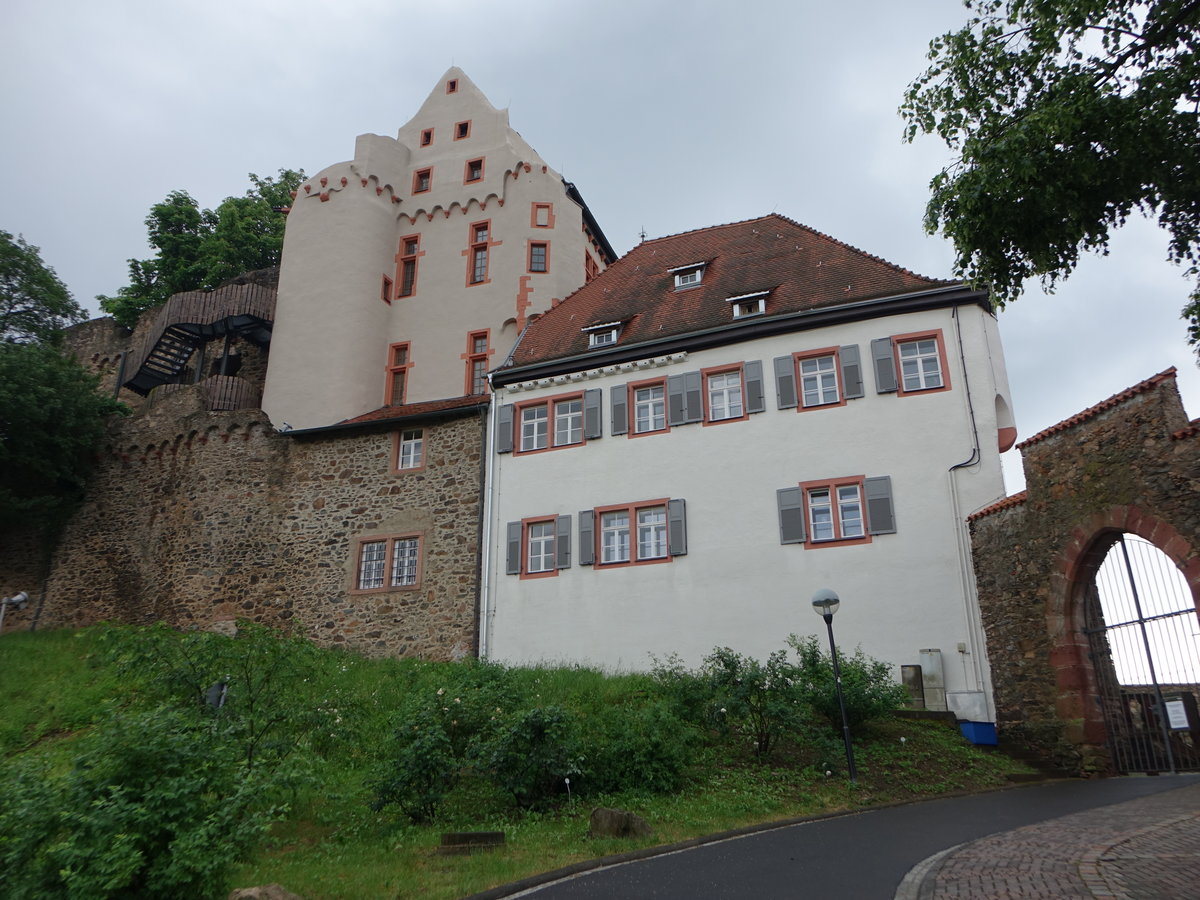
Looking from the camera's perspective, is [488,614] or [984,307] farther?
[488,614]

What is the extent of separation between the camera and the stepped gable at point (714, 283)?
2061 cm

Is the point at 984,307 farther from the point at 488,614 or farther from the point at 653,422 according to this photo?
the point at 488,614

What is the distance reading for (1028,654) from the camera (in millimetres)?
15336

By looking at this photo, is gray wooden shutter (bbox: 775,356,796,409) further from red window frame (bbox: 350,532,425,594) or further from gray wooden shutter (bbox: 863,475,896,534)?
red window frame (bbox: 350,532,425,594)

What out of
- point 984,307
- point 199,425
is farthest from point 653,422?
point 199,425

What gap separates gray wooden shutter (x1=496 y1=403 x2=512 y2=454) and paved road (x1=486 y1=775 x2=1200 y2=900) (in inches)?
483

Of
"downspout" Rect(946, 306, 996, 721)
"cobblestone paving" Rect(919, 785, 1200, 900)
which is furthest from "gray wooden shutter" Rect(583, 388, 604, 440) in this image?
"cobblestone paving" Rect(919, 785, 1200, 900)

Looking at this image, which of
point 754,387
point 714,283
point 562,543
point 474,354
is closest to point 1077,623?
point 754,387

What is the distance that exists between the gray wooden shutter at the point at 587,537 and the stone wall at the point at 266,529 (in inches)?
100

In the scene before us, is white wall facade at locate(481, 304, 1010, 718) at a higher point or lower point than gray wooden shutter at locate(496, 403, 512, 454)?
lower

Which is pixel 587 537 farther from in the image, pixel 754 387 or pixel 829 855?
pixel 829 855

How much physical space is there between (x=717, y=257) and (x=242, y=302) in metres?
13.8

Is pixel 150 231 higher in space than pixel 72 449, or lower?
higher

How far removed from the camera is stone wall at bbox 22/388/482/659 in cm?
2162
